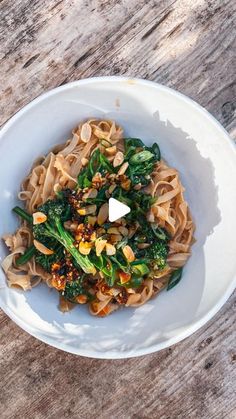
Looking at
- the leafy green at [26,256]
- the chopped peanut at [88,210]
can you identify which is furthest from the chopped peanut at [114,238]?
the leafy green at [26,256]

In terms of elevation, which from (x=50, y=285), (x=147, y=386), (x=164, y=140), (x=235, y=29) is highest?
(x=235, y=29)

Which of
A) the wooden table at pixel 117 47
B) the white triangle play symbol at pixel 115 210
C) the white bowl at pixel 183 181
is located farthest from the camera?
the wooden table at pixel 117 47

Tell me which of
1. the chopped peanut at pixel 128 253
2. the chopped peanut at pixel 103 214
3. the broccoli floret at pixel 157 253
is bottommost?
the broccoli floret at pixel 157 253

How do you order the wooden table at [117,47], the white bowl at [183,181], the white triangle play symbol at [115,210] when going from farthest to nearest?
1. the wooden table at [117,47]
2. the white bowl at [183,181]
3. the white triangle play symbol at [115,210]

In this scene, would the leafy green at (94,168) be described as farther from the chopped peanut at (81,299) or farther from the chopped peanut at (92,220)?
the chopped peanut at (81,299)

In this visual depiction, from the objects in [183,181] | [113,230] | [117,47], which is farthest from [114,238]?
[117,47]

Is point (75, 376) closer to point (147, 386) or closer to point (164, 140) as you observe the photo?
point (147, 386)

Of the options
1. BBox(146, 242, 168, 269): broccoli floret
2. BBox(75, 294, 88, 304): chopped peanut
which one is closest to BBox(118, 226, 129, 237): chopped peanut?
BBox(146, 242, 168, 269): broccoli floret

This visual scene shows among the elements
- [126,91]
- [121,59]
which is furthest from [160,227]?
[121,59]
